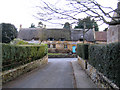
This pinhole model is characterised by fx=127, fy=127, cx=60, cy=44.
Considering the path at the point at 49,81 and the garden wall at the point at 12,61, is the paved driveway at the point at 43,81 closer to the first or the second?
the path at the point at 49,81

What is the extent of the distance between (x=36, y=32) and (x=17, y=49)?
1414 inches

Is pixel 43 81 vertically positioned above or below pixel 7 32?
below

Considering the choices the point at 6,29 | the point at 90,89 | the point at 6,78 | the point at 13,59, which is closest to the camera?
the point at 90,89

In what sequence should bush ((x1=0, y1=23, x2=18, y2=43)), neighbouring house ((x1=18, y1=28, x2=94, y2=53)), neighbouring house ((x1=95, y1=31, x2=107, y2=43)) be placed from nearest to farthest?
1. bush ((x1=0, y1=23, x2=18, y2=43))
2. neighbouring house ((x1=18, y1=28, x2=94, y2=53))
3. neighbouring house ((x1=95, y1=31, x2=107, y2=43))

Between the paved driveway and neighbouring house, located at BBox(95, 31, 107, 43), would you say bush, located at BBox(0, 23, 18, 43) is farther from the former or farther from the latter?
neighbouring house, located at BBox(95, 31, 107, 43)

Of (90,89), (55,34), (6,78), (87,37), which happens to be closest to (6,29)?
(6,78)

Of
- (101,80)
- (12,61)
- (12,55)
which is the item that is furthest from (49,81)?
(101,80)

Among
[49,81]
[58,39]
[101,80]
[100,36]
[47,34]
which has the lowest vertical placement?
[49,81]

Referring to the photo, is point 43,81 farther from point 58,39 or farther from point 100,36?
point 100,36

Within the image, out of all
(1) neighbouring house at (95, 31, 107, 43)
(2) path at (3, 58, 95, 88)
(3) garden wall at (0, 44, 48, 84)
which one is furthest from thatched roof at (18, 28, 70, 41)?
(2) path at (3, 58, 95, 88)

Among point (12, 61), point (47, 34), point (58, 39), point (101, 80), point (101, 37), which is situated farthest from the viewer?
point (47, 34)

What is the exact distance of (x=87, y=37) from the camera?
145 ft

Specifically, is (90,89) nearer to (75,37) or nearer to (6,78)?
(6,78)

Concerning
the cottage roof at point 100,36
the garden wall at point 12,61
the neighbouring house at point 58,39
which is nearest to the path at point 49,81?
the garden wall at point 12,61
